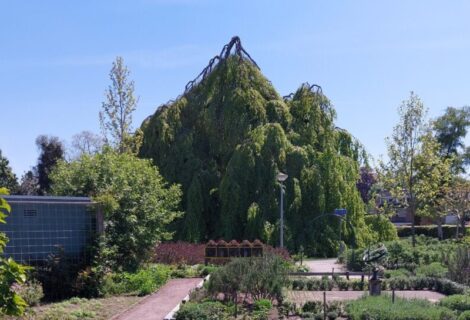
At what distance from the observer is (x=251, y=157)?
27203 mm

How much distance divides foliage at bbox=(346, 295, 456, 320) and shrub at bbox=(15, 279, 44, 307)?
6335 mm

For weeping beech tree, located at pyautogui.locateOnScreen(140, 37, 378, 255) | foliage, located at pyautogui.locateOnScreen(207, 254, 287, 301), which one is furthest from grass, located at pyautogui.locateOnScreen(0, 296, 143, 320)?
weeping beech tree, located at pyautogui.locateOnScreen(140, 37, 378, 255)

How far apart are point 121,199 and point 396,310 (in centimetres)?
873

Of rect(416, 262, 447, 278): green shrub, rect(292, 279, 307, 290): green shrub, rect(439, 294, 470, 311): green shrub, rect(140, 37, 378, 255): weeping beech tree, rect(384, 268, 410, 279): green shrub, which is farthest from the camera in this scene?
rect(140, 37, 378, 255): weeping beech tree

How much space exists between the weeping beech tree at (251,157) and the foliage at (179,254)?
4040 millimetres

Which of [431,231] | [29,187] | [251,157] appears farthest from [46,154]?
[431,231]

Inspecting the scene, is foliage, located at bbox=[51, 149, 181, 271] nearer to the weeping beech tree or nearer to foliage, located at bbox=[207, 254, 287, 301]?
foliage, located at bbox=[207, 254, 287, 301]

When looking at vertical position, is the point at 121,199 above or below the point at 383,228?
above

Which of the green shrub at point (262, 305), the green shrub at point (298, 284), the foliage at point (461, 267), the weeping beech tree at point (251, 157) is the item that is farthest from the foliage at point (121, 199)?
the weeping beech tree at point (251, 157)

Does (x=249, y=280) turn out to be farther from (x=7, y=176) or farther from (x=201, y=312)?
(x=7, y=176)

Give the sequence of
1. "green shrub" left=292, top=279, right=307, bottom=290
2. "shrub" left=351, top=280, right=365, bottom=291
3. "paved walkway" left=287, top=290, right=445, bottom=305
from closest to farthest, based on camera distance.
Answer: "paved walkway" left=287, top=290, right=445, bottom=305, "green shrub" left=292, top=279, right=307, bottom=290, "shrub" left=351, top=280, right=365, bottom=291

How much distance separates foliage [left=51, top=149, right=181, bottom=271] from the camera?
16672 mm

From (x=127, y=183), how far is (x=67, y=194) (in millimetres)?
1671

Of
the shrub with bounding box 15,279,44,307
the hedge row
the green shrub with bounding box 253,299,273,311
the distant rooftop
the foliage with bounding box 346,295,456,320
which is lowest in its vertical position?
the hedge row
